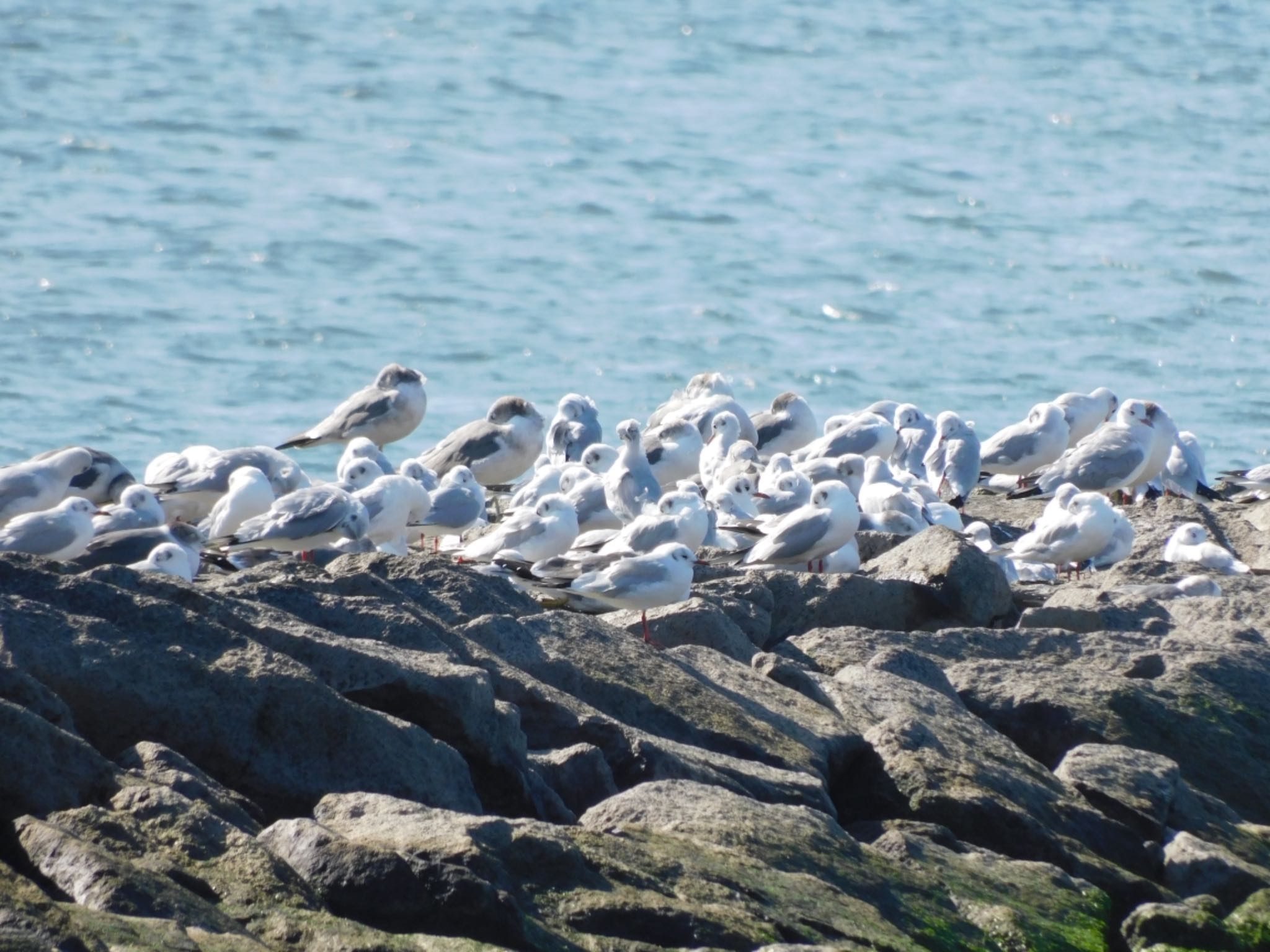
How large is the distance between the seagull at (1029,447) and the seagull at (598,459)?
2.90 metres

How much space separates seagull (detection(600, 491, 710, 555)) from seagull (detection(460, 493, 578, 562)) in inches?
10.3

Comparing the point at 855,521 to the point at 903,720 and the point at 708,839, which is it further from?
the point at 708,839

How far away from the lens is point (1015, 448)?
614 inches

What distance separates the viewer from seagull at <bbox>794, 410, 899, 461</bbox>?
599 inches

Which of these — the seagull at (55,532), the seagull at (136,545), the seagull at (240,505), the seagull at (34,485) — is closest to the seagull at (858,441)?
the seagull at (240,505)

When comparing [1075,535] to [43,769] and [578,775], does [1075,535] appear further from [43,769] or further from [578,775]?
[43,769]

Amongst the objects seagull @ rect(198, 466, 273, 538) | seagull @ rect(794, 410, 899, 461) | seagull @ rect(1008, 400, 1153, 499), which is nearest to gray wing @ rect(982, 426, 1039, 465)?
seagull @ rect(1008, 400, 1153, 499)

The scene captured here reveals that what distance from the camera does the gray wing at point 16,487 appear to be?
11.7m

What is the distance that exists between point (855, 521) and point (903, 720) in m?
4.14

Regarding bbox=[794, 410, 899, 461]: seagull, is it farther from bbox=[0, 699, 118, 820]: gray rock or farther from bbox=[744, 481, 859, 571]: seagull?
bbox=[0, 699, 118, 820]: gray rock

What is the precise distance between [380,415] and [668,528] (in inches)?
210

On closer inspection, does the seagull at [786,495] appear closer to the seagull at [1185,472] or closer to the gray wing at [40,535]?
the seagull at [1185,472]

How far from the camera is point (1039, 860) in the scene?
6.62 m

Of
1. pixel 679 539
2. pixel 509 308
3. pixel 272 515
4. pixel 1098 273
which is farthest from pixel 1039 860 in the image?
pixel 1098 273
